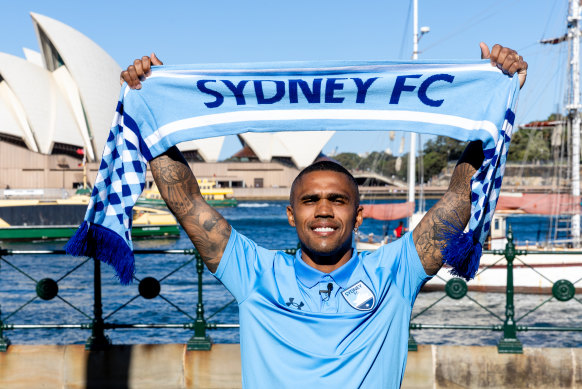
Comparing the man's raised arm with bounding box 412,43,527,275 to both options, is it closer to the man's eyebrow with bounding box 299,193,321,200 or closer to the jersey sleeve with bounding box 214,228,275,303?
the man's eyebrow with bounding box 299,193,321,200

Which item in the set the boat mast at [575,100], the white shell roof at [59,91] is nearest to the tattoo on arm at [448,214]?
the boat mast at [575,100]

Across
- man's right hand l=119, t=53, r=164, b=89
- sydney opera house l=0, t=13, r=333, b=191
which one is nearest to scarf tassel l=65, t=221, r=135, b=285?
man's right hand l=119, t=53, r=164, b=89

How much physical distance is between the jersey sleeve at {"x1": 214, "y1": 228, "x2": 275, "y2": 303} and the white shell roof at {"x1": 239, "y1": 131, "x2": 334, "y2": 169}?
70.2 meters

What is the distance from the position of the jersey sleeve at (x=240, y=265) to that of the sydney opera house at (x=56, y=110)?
50767mm

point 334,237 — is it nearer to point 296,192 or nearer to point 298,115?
point 296,192

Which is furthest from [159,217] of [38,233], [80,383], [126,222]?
[126,222]

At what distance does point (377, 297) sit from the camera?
6.21ft

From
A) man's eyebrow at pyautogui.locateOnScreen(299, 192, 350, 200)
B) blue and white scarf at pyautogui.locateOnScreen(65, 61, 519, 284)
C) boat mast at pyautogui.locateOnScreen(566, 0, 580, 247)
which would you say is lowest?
man's eyebrow at pyautogui.locateOnScreen(299, 192, 350, 200)

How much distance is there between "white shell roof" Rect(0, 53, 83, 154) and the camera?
182ft

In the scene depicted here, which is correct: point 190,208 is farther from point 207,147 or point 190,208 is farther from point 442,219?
point 207,147

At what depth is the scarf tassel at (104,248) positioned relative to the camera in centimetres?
224

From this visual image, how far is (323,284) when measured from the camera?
1915 mm

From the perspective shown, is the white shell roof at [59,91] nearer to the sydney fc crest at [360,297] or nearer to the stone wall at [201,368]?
the stone wall at [201,368]

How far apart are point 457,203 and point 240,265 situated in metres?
0.81
